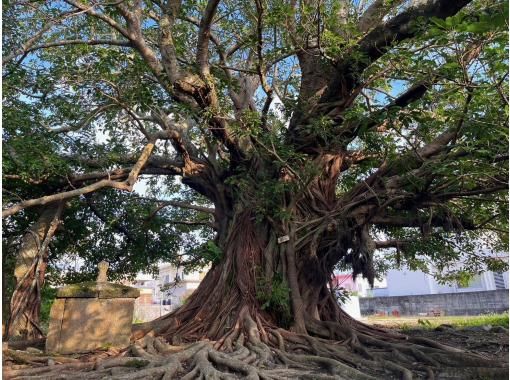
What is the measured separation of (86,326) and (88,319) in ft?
0.25

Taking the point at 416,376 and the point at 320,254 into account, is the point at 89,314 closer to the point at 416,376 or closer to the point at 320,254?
the point at 320,254

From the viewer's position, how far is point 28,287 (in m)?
5.69

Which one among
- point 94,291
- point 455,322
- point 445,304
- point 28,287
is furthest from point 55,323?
point 445,304

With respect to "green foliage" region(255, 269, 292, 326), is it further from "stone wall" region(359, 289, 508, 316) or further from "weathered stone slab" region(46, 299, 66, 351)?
"stone wall" region(359, 289, 508, 316)

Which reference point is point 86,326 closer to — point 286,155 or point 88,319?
point 88,319

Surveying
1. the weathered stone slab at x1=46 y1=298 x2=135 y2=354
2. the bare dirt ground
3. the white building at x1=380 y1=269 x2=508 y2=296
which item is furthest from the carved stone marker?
the white building at x1=380 y1=269 x2=508 y2=296

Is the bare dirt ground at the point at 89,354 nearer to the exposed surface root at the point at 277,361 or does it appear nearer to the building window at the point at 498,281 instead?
the exposed surface root at the point at 277,361

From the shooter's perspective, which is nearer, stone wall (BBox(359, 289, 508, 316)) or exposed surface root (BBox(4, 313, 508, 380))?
exposed surface root (BBox(4, 313, 508, 380))

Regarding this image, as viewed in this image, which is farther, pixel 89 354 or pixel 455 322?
pixel 455 322

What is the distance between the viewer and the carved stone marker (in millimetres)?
4527

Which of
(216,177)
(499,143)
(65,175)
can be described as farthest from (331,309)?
(65,175)

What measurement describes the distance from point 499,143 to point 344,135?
2169 millimetres

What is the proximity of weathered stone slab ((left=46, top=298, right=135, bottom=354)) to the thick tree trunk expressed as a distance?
110 centimetres

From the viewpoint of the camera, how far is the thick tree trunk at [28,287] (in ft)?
17.8
